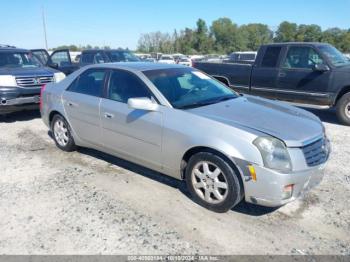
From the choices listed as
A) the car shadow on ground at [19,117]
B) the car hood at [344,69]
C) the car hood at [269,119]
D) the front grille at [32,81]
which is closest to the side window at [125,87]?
the car hood at [269,119]

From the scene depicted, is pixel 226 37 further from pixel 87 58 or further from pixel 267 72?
pixel 267 72

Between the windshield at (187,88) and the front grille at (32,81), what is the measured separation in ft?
15.8

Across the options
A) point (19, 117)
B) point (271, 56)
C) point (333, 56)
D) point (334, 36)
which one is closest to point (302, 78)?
point (333, 56)

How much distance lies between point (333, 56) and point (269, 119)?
17.2 ft

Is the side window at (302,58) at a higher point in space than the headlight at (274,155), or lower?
higher

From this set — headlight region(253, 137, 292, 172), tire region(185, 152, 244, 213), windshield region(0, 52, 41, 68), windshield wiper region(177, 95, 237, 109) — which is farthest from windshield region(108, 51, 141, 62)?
headlight region(253, 137, 292, 172)

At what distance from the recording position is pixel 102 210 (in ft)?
12.2

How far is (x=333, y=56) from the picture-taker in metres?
7.92

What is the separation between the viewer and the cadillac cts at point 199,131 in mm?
3266

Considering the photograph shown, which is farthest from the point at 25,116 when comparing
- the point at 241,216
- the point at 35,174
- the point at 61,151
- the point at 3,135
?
the point at 241,216

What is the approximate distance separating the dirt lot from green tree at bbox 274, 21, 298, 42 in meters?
92.1

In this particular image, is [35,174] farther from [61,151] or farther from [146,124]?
[146,124]

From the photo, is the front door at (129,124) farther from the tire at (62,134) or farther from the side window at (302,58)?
the side window at (302,58)

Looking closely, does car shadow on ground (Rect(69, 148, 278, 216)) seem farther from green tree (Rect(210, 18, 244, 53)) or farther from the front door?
green tree (Rect(210, 18, 244, 53))
